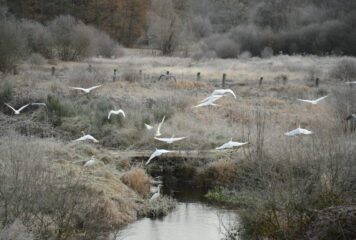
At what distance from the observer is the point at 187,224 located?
12531 mm

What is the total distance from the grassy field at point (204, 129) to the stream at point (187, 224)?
497 mm

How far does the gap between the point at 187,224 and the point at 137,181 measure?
8.47 ft

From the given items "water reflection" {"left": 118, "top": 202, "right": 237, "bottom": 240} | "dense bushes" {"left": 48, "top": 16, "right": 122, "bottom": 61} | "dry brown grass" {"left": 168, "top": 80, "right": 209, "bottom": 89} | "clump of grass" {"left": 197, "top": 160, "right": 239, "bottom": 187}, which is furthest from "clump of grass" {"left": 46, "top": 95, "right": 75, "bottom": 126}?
"dense bushes" {"left": 48, "top": 16, "right": 122, "bottom": 61}

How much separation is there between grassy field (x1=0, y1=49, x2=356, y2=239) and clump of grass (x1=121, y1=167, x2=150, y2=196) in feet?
0.09

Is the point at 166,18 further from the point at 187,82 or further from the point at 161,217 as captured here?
the point at 161,217

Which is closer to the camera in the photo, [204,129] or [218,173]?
[218,173]

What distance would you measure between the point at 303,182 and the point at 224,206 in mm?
4216

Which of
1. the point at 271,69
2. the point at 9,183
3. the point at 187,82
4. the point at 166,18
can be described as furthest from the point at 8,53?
the point at 166,18

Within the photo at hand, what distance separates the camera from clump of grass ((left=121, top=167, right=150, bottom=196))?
14.5m

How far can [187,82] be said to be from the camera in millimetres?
29531

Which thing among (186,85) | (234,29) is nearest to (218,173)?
(186,85)

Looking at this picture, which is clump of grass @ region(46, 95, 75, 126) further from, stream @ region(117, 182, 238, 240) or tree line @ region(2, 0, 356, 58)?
tree line @ region(2, 0, 356, 58)

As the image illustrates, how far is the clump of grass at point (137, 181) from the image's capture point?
14.5 metres

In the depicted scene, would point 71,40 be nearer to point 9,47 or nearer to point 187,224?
point 9,47
